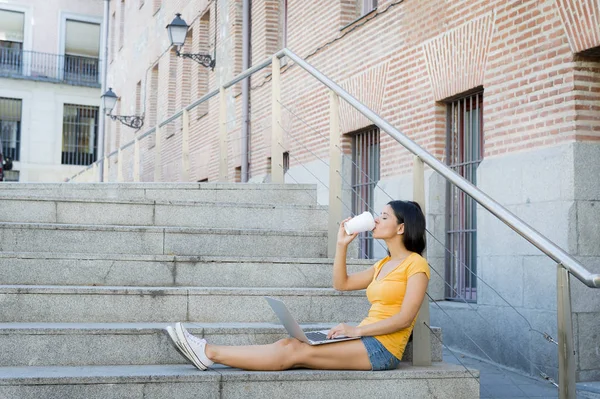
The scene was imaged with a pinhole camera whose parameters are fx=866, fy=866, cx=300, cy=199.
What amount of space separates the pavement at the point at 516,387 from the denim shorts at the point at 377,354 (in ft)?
4.41

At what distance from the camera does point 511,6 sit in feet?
25.1

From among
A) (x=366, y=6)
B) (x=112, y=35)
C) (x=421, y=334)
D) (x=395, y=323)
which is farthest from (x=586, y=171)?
(x=112, y=35)

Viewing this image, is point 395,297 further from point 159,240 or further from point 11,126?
point 11,126

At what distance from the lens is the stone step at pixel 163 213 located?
20.5ft

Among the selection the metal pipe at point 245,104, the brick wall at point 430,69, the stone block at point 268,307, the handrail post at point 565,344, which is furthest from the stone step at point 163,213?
the metal pipe at point 245,104

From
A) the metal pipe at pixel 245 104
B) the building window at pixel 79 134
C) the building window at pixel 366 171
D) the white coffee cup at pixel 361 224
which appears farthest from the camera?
the building window at pixel 79 134

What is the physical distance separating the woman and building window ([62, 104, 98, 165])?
101 feet

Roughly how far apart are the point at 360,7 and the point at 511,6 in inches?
162

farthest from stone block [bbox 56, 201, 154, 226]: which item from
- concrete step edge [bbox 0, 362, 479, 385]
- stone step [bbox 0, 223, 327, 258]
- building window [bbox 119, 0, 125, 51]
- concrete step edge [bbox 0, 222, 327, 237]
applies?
building window [bbox 119, 0, 125, 51]

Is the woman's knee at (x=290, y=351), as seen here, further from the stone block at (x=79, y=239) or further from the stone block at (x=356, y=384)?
the stone block at (x=79, y=239)

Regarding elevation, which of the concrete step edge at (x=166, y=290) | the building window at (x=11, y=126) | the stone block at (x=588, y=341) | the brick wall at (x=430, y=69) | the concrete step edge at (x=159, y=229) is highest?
the building window at (x=11, y=126)

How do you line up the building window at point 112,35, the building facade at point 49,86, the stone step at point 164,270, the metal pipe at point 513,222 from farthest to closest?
1. the building facade at point 49,86
2. the building window at point 112,35
3. the stone step at point 164,270
4. the metal pipe at point 513,222

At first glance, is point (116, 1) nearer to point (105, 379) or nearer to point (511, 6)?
point (511, 6)

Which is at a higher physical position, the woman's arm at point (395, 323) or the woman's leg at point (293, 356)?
the woman's arm at point (395, 323)
